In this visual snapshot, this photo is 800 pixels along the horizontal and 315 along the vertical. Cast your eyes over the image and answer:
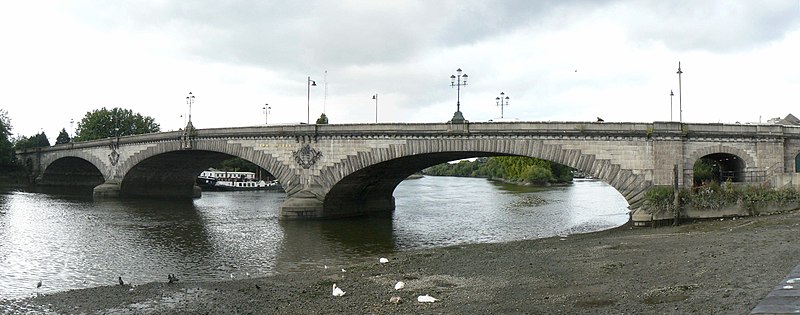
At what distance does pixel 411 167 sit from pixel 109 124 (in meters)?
94.7

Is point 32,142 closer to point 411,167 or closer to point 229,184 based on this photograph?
point 229,184

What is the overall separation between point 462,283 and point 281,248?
13.7 metres

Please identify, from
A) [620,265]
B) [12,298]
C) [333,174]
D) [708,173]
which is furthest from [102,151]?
[620,265]

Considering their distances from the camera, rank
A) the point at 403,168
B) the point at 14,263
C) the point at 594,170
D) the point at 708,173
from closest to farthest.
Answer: the point at 14,263 → the point at 594,170 → the point at 708,173 → the point at 403,168

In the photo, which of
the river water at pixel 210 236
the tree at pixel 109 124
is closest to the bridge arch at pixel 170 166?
the river water at pixel 210 236

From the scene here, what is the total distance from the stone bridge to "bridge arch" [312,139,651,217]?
0.20ft

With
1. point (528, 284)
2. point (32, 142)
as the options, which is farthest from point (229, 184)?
point (528, 284)

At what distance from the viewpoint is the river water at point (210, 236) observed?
73.0ft

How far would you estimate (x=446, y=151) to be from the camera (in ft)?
122

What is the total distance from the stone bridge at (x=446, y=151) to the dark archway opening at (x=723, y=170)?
112 millimetres

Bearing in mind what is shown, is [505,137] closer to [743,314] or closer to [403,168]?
[403,168]

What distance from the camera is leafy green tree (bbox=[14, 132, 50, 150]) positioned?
354 ft

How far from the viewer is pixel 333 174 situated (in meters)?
41.1

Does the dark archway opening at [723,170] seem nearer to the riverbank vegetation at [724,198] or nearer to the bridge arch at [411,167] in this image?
the riverbank vegetation at [724,198]
